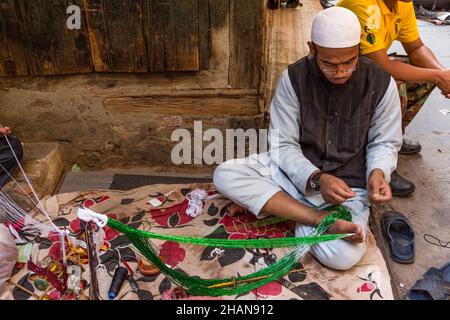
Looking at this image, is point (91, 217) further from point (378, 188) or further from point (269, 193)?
point (378, 188)

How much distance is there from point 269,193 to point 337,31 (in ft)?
3.25

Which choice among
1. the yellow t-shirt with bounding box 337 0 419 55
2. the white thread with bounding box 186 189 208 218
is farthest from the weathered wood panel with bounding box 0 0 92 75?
the yellow t-shirt with bounding box 337 0 419 55

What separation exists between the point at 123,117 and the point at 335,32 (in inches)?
70.4

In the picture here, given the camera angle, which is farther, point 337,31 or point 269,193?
point 269,193

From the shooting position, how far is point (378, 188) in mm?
2309

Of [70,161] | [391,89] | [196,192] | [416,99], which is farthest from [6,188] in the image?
Answer: [416,99]

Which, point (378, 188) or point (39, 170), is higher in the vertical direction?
point (378, 188)

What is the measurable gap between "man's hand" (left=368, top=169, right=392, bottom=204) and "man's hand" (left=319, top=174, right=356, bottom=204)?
0.11 m

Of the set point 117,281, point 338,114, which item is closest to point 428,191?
point 338,114

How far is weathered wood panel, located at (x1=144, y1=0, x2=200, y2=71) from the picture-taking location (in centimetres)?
286

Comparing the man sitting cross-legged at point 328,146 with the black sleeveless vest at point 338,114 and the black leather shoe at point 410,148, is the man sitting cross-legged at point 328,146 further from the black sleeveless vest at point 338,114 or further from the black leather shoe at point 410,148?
the black leather shoe at point 410,148

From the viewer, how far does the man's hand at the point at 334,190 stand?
2250 millimetres

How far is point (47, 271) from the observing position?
2307 mm

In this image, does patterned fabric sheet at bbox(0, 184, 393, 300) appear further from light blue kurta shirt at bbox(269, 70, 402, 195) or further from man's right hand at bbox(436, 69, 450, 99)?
man's right hand at bbox(436, 69, 450, 99)
